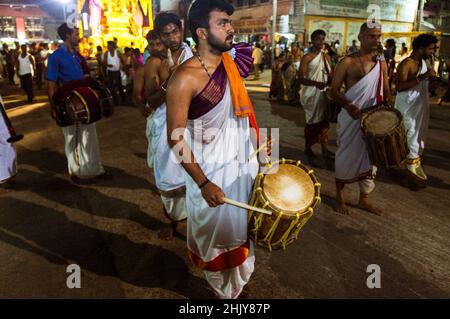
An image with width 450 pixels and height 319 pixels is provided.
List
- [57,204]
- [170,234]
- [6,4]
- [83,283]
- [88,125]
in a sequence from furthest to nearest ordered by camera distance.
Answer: [6,4], [88,125], [57,204], [170,234], [83,283]

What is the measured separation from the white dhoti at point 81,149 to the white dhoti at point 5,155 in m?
0.75

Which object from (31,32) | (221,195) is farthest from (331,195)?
(31,32)

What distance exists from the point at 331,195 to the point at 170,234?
233cm

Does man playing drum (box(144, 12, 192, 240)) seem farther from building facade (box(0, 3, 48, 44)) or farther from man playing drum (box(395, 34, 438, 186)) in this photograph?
building facade (box(0, 3, 48, 44))

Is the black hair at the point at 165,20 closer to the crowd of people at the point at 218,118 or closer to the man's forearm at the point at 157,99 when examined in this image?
the crowd of people at the point at 218,118

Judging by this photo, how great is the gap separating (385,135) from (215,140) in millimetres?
2225

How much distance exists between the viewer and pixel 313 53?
6.49 meters

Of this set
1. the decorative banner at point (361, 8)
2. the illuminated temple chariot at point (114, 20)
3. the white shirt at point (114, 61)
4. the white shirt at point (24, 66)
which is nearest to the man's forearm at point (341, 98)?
the white shirt at point (114, 61)

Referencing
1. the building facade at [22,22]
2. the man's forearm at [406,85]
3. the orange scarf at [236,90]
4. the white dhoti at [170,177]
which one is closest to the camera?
the orange scarf at [236,90]

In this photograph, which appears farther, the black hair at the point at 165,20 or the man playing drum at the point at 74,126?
the man playing drum at the point at 74,126

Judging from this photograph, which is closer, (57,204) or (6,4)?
(57,204)

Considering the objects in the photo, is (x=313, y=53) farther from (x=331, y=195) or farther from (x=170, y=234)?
(x=170, y=234)

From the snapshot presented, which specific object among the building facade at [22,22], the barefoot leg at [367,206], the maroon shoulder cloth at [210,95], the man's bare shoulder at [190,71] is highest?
the building facade at [22,22]

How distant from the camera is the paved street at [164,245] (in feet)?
10.1
